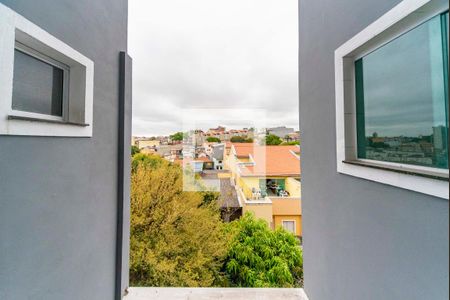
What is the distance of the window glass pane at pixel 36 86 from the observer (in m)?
1.23

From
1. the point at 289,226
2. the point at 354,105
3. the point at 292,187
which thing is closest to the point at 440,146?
the point at 354,105

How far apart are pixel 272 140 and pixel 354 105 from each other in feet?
8.41

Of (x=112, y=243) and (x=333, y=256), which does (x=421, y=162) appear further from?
(x=112, y=243)

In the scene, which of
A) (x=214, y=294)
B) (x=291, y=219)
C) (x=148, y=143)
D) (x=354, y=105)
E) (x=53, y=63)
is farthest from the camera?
(x=148, y=143)

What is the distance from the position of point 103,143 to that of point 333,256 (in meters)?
2.56

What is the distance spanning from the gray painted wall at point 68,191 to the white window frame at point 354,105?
217 centimetres

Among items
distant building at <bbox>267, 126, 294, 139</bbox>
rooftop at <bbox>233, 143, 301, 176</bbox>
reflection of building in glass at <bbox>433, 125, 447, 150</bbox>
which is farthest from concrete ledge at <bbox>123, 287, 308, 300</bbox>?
distant building at <bbox>267, 126, 294, 139</bbox>

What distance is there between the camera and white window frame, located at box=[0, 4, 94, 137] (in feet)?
3.33

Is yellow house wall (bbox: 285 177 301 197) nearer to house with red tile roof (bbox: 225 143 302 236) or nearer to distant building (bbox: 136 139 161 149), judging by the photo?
house with red tile roof (bbox: 225 143 302 236)

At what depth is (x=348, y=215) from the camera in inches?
60.4

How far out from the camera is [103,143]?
6.58ft

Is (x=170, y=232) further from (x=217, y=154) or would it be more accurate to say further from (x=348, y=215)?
(x=348, y=215)

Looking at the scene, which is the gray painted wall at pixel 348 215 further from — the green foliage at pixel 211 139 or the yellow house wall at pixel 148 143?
the yellow house wall at pixel 148 143

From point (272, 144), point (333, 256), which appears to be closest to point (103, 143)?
point (333, 256)
